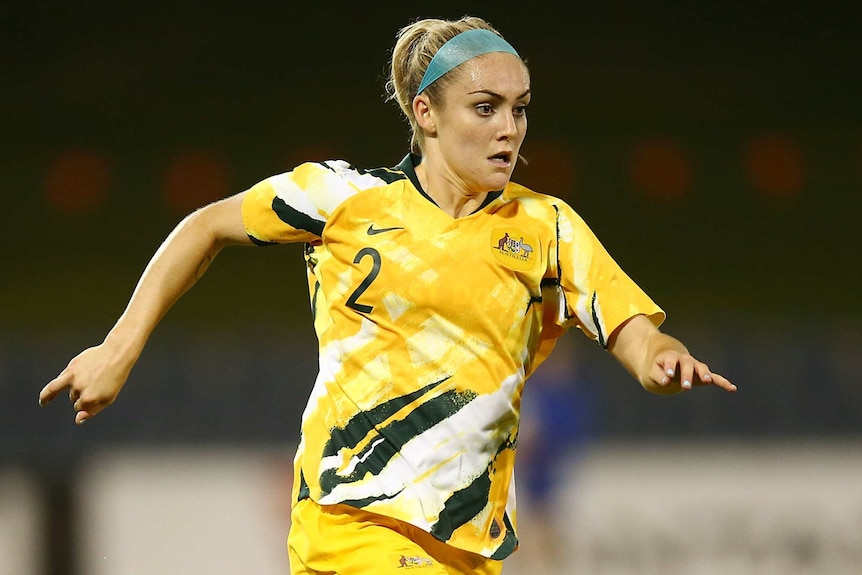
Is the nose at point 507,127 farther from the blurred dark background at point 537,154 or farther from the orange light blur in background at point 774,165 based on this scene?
the orange light blur in background at point 774,165

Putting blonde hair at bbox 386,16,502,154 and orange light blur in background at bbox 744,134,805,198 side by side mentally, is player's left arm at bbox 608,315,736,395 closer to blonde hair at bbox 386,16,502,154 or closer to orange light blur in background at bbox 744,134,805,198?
blonde hair at bbox 386,16,502,154

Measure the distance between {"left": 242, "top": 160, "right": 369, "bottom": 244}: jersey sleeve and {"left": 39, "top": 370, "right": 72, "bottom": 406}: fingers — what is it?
1.42ft

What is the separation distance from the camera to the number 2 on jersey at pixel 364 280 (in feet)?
7.43

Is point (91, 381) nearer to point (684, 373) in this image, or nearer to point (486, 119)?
point (486, 119)

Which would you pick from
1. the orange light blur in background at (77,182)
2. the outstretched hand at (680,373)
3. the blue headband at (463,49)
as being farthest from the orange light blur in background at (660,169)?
the outstretched hand at (680,373)

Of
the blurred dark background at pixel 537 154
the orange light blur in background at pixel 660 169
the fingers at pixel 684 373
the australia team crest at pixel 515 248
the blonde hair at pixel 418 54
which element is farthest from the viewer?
the orange light blur in background at pixel 660 169

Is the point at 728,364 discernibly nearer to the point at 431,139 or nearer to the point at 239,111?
the point at 239,111

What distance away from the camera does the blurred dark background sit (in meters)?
5.41

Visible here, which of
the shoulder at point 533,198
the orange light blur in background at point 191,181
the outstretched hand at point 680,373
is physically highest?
the orange light blur in background at point 191,181

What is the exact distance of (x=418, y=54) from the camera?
244 centimetres

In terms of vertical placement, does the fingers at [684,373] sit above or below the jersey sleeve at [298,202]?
below

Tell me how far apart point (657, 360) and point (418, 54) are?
0.80 metres

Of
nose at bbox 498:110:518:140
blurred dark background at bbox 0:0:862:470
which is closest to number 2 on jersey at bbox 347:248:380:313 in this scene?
nose at bbox 498:110:518:140

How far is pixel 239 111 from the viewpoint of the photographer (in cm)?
564
